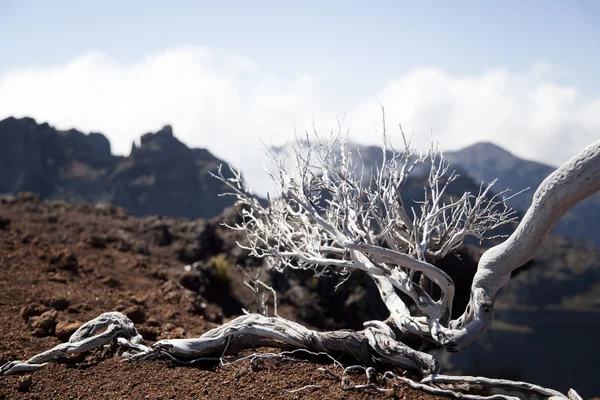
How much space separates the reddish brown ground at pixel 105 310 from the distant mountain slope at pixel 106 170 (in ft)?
244

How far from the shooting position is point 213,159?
109m

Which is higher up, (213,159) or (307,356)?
(213,159)

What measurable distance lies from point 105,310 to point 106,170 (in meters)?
97.0

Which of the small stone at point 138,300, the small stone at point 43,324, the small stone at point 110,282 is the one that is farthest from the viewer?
the small stone at point 110,282

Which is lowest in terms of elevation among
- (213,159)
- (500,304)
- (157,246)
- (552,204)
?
(500,304)

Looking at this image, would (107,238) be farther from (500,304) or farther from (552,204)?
(500,304)

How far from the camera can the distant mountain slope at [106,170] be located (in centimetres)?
8594

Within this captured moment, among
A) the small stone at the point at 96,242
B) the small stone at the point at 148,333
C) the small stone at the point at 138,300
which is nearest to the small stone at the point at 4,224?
the small stone at the point at 96,242

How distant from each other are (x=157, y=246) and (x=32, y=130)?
9097 cm

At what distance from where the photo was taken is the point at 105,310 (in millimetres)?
6145

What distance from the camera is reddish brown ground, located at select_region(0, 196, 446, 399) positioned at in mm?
3518

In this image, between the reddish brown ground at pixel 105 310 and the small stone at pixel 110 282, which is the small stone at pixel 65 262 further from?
the small stone at pixel 110 282

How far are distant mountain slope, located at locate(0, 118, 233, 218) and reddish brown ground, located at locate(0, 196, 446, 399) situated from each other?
7423 cm

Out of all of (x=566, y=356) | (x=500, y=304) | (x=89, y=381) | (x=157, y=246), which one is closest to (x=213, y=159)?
(x=500, y=304)
